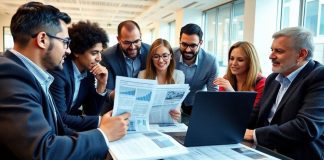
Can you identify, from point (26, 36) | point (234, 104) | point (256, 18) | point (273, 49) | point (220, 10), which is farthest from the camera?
point (220, 10)

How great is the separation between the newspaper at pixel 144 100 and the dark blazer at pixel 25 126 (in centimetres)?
32

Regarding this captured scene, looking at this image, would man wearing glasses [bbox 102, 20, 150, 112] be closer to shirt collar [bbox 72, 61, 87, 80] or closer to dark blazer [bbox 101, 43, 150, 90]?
dark blazer [bbox 101, 43, 150, 90]

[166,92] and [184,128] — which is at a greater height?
[166,92]

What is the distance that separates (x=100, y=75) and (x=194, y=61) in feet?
3.11

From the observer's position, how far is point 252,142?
1.44 meters

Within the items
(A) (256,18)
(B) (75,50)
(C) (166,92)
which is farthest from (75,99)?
(A) (256,18)

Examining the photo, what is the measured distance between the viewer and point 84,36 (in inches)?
75.0

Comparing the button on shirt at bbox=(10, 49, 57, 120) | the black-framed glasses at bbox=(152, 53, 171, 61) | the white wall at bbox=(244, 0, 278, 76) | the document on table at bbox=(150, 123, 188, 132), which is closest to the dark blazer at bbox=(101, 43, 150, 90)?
the black-framed glasses at bbox=(152, 53, 171, 61)

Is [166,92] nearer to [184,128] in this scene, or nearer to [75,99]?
[184,128]

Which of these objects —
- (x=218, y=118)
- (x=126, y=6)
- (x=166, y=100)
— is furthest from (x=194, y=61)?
(x=126, y=6)

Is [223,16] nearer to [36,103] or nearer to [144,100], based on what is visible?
[144,100]

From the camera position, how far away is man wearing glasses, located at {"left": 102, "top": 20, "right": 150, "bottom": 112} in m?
2.34

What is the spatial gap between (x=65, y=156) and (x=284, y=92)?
1315mm

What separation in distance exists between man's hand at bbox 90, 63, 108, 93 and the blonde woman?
88cm
